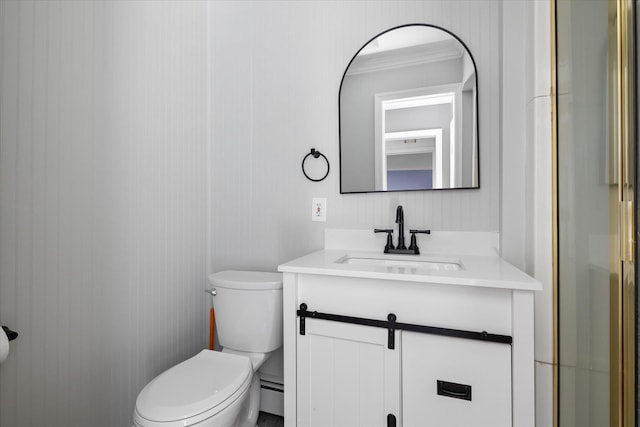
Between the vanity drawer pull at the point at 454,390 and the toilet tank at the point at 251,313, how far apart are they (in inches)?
29.2

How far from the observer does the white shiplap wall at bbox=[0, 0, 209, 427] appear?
101 centimetres

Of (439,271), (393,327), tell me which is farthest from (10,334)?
(439,271)

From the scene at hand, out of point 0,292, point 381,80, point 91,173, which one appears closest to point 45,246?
point 0,292

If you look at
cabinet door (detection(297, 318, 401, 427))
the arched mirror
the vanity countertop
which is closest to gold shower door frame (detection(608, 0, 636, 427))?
the vanity countertop

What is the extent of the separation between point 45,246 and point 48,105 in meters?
0.50

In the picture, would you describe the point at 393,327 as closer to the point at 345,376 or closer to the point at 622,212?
the point at 345,376

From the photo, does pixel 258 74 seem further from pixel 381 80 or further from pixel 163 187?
pixel 163 187

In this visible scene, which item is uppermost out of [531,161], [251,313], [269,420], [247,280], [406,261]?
[531,161]

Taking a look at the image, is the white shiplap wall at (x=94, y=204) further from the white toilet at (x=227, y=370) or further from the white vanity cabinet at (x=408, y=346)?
the white vanity cabinet at (x=408, y=346)

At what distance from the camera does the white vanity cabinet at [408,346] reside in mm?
897

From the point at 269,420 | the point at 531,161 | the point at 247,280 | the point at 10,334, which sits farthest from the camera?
the point at 269,420

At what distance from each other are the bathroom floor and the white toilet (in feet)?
0.66

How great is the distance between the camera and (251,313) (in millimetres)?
1396

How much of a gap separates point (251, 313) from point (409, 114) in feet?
3.95
